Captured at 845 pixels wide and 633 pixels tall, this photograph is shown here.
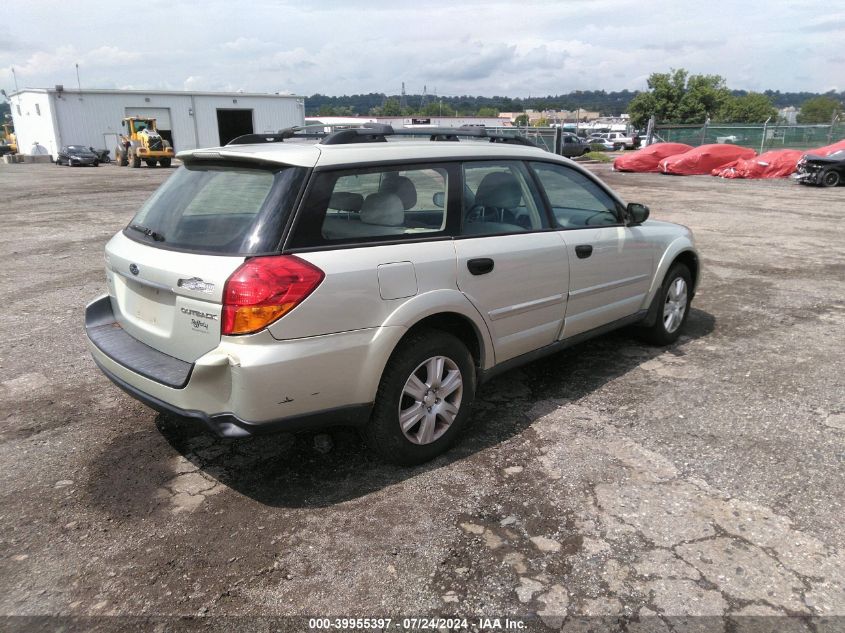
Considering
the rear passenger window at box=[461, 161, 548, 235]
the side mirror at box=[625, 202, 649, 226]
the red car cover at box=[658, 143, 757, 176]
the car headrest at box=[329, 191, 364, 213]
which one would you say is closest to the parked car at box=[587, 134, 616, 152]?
the red car cover at box=[658, 143, 757, 176]

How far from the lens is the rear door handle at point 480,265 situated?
3430mm

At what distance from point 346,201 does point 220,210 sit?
2.26ft

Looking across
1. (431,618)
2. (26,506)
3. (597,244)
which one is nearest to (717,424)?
(597,244)

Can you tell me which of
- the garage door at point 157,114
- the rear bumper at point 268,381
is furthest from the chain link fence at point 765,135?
the garage door at point 157,114

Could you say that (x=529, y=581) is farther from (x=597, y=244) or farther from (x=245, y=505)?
(x=597, y=244)

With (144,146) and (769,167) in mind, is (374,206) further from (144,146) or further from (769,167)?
(144,146)

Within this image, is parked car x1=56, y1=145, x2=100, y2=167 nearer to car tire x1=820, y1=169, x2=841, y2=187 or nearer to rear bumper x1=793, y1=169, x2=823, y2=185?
rear bumper x1=793, y1=169, x2=823, y2=185

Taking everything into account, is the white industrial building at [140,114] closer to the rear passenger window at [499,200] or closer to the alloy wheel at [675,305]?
the alloy wheel at [675,305]

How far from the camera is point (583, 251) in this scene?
13.7 ft

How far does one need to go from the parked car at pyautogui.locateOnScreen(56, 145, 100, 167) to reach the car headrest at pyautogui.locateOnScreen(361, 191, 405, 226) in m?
40.4

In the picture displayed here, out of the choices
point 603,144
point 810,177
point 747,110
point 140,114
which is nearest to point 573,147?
point 603,144

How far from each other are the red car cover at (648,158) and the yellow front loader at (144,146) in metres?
23.4

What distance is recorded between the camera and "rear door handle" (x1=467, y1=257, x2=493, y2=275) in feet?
11.3

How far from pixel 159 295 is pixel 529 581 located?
2140 mm
